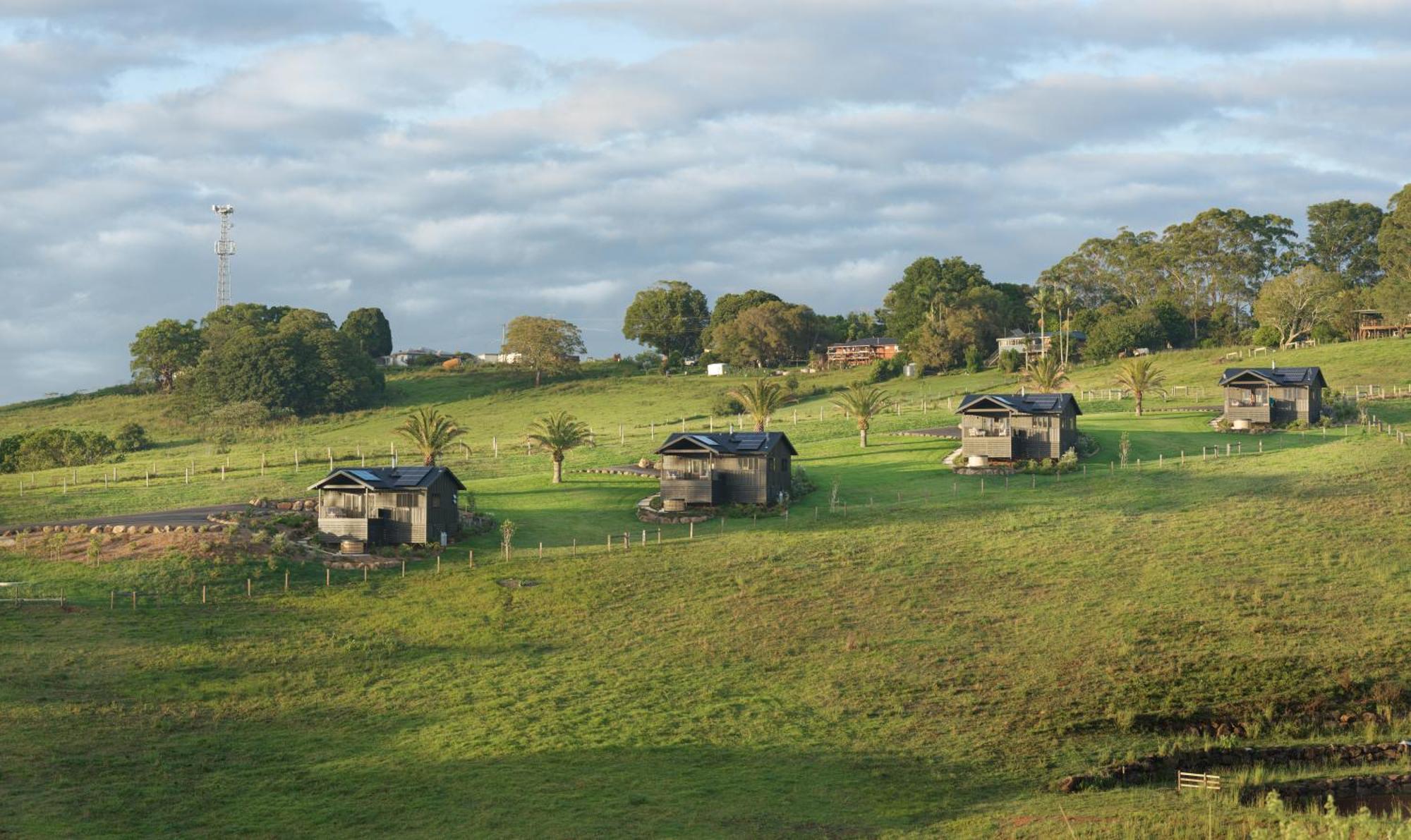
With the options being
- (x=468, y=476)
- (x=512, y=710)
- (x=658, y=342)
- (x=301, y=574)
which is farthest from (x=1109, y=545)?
(x=658, y=342)

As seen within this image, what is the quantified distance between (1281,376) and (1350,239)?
11089 centimetres

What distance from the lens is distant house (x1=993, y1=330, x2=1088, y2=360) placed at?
16112cm

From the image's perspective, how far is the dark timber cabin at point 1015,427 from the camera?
90.8 m

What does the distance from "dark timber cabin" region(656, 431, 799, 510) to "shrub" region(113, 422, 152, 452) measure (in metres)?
69.4

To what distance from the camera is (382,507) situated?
72.3 m

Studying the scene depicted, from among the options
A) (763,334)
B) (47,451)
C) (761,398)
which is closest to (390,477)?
(761,398)

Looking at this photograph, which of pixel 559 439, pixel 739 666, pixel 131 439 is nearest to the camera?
pixel 739 666

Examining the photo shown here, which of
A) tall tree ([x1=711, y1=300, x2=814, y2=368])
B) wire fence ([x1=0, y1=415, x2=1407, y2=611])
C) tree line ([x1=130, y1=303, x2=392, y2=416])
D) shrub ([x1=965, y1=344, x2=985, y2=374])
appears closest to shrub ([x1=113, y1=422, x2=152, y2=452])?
tree line ([x1=130, y1=303, x2=392, y2=416])

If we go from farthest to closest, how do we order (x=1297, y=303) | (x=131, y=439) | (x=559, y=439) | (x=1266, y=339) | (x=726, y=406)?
(x=1266, y=339) < (x=1297, y=303) < (x=726, y=406) < (x=131, y=439) < (x=559, y=439)

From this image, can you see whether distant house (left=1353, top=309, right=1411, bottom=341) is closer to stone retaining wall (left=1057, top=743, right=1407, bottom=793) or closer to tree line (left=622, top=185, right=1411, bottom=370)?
tree line (left=622, top=185, right=1411, bottom=370)

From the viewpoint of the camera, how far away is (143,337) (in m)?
170

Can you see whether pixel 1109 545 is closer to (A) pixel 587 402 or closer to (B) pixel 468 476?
(B) pixel 468 476

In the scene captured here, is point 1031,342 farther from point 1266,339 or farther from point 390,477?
point 390,477

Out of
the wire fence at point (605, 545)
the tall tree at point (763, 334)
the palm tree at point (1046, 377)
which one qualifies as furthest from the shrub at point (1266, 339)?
the wire fence at point (605, 545)
